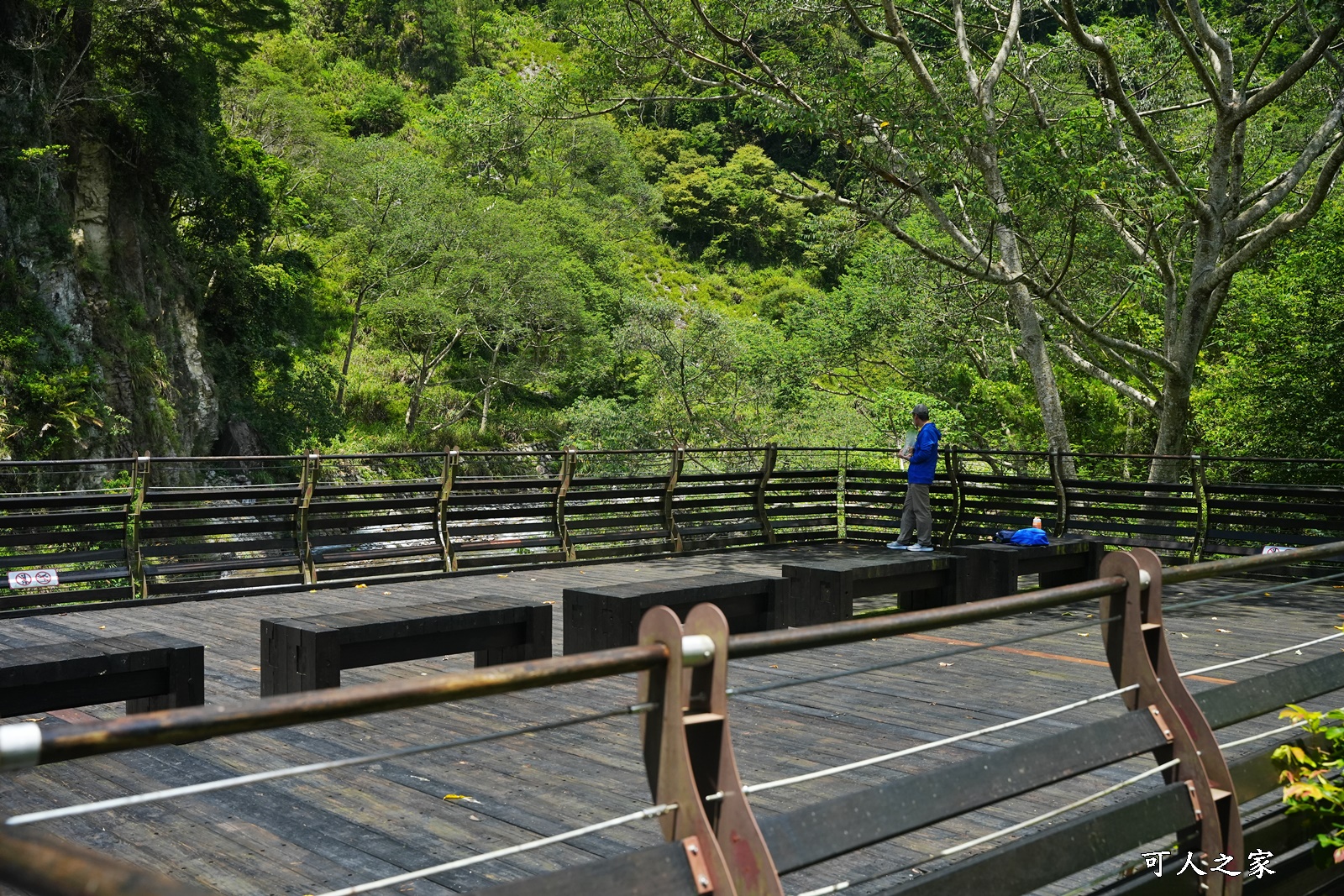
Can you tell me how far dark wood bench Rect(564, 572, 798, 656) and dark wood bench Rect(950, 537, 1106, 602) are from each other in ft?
7.20

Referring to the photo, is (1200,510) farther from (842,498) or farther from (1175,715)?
(1175,715)

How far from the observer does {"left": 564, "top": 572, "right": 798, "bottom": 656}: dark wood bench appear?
26.9 ft

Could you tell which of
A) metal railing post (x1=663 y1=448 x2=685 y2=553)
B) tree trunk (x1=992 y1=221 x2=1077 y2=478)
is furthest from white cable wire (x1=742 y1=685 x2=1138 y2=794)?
tree trunk (x1=992 y1=221 x2=1077 y2=478)

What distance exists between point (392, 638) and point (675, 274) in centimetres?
5440

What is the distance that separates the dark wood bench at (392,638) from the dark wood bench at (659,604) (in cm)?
43

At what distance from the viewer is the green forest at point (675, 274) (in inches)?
699

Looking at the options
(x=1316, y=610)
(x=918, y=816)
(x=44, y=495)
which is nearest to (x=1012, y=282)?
(x=1316, y=610)

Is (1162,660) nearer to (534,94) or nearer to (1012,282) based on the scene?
(1012,282)

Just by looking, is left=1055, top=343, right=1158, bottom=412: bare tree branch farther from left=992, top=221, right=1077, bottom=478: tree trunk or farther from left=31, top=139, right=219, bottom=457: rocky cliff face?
left=31, top=139, right=219, bottom=457: rocky cliff face

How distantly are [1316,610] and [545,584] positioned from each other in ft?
25.3

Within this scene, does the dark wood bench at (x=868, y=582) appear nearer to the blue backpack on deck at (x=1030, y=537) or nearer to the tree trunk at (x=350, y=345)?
the blue backpack on deck at (x=1030, y=537)

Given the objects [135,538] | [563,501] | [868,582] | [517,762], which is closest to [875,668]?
[517,762]

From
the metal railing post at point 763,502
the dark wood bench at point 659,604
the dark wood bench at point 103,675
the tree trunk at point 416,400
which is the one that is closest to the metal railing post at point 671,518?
the metal railing post at point 763,502

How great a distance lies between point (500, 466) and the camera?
4678cm
